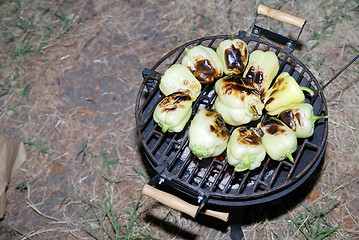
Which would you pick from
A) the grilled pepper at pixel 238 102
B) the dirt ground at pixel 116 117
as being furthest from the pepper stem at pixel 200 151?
the dirt ground at pixel 116 117

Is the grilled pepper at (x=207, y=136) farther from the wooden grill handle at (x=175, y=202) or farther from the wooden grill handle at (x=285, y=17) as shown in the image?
the wooden grill handle at (x=285, y=17)

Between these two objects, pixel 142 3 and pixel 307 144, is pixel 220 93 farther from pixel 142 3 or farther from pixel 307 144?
pixel 142 3

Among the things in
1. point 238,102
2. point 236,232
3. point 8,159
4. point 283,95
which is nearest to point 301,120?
point 283,95

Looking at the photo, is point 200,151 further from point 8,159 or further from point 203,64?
point 8,159

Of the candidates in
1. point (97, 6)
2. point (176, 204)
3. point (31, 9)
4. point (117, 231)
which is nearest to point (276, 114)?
point (176, 204)

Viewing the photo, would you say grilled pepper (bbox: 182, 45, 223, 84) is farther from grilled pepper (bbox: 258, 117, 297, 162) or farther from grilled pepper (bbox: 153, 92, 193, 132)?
grilled pepper (bbox: 258, 117, 297, 162)

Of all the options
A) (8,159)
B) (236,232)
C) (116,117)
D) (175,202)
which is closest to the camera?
(175,202)

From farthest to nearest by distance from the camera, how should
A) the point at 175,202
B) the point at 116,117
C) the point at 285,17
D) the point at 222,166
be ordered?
the point at 116,117 → the point at 285,17 → the point at 222,166 → the point at 175,202
